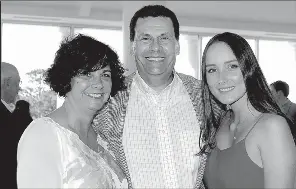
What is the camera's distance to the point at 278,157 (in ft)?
5.19

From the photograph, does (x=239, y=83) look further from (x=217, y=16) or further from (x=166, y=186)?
(x=217, y=16)

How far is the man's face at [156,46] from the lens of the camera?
233 centimetres

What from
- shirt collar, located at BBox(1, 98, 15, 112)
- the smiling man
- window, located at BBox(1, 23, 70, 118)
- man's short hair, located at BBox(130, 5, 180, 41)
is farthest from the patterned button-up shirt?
window, located at BBox(1, 23, 70, 118)

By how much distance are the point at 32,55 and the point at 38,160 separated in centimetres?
738

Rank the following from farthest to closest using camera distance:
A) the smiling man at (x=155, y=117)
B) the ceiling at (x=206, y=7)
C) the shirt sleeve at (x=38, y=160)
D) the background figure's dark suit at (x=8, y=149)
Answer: the ceiling at (x=206, y=7) → the background figure's dark suit at (x=8, y=149) → the smiling man at (x=155, y=117) → the shirt sleeve at (x=38, y=160)

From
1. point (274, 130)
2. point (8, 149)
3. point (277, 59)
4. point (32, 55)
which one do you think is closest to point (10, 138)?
point (8, 149)

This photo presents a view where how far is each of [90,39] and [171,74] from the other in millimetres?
707

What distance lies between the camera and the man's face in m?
2.33

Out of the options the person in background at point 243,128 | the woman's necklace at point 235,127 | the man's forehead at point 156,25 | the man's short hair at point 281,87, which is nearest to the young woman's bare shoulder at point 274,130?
the person in background at point 243,128

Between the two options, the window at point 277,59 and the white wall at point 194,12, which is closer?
the white wall at point 194,12

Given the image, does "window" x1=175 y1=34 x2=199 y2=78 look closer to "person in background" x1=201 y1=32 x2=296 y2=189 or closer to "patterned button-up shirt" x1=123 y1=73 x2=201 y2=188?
"patterned button-up shirt" x1=123 y1=73 x2=201 y2=188

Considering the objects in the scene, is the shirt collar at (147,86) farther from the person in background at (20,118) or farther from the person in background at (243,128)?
the person in background at (20,118)

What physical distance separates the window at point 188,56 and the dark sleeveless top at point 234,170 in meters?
7.48

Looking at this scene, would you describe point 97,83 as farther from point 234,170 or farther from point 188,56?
point 188,56
